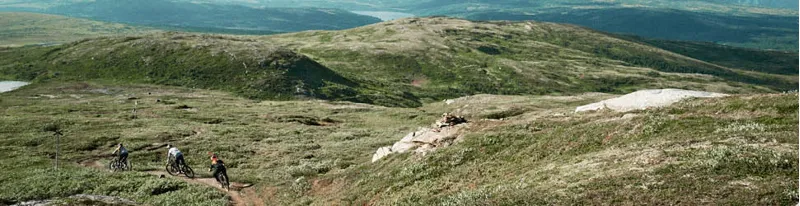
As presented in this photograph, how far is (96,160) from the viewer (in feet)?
155

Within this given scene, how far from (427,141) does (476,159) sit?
8554 millimetres

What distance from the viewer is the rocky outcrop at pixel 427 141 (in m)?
36.4

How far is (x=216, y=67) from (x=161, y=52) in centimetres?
2364

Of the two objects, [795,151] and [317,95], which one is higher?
[795,151]

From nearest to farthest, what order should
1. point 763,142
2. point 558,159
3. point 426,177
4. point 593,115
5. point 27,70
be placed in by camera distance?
point 763,142
point 558,159
point 426,177
point 593,115
point 27,70

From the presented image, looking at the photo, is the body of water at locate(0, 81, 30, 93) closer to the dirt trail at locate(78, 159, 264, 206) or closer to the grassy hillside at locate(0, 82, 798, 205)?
the grassy hillside at locate(0, 82, 798, 205)

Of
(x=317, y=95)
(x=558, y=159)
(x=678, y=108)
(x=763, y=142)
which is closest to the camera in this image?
(x=763, y=142)

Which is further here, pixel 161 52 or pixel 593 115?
pixel 161 52

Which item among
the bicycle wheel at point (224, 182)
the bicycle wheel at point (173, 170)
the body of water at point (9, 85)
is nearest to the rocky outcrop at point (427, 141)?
the bicycle wheel at point (224, 182)

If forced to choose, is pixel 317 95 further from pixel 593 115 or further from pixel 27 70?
pixel 593 115

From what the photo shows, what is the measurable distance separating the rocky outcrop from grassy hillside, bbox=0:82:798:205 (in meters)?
1.32

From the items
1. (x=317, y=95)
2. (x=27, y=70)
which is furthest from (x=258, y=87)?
(x=27, y=70)

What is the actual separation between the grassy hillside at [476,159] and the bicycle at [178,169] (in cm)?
217

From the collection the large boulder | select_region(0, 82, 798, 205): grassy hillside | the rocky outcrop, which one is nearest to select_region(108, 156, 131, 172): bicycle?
select_region(0, 82, 798, 205): grassy hillside
